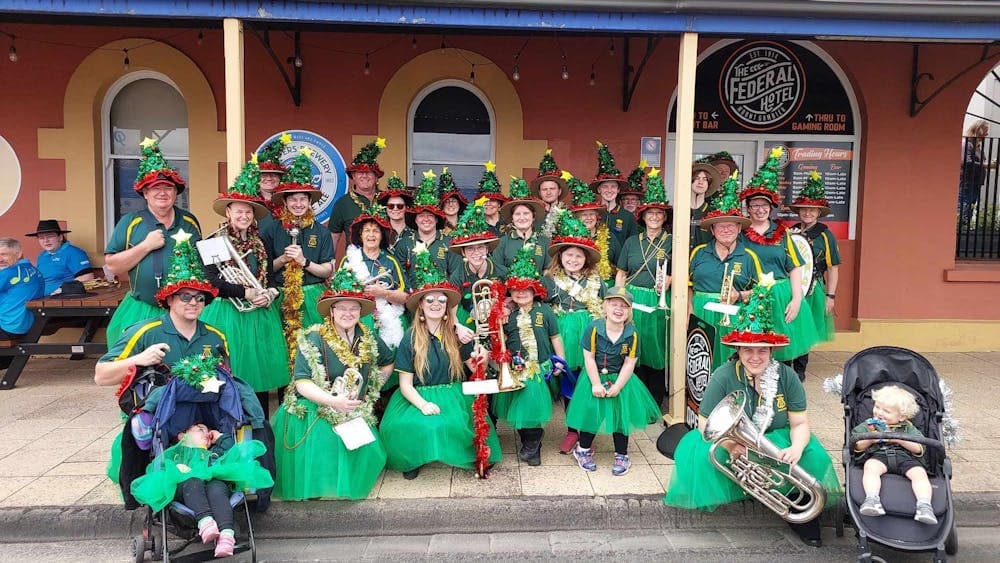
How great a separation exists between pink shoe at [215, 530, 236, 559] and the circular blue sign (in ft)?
17.2

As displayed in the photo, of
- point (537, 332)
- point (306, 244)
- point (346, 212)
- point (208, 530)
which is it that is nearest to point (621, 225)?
point (537, 332)

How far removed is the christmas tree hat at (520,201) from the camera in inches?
240

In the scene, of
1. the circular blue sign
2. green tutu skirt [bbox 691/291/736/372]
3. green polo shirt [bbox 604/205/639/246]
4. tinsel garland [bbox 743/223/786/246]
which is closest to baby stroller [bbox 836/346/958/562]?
green tutu skirt [bbox 691/291/736/372]

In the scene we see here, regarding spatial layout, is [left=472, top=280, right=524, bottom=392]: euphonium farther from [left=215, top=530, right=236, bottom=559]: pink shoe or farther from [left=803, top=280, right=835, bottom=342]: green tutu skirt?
[left=803, top=280, right=835, bottom=342]: green tutu skirt

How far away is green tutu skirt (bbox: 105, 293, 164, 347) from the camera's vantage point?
185 inches

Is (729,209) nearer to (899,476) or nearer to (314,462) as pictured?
(899,476)

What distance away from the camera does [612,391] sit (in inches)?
187

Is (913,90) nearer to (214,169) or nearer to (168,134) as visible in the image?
(214,169)

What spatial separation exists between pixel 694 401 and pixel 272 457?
344cm

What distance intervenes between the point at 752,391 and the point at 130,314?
4438 mm

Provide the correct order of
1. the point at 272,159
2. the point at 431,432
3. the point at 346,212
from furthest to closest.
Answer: the point at 346,212 → the point at 272,159 → the point at 431,432

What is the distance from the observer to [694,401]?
548 cm

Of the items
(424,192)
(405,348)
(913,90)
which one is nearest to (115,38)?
(424,192)

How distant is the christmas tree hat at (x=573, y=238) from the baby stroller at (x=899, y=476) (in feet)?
6.91
